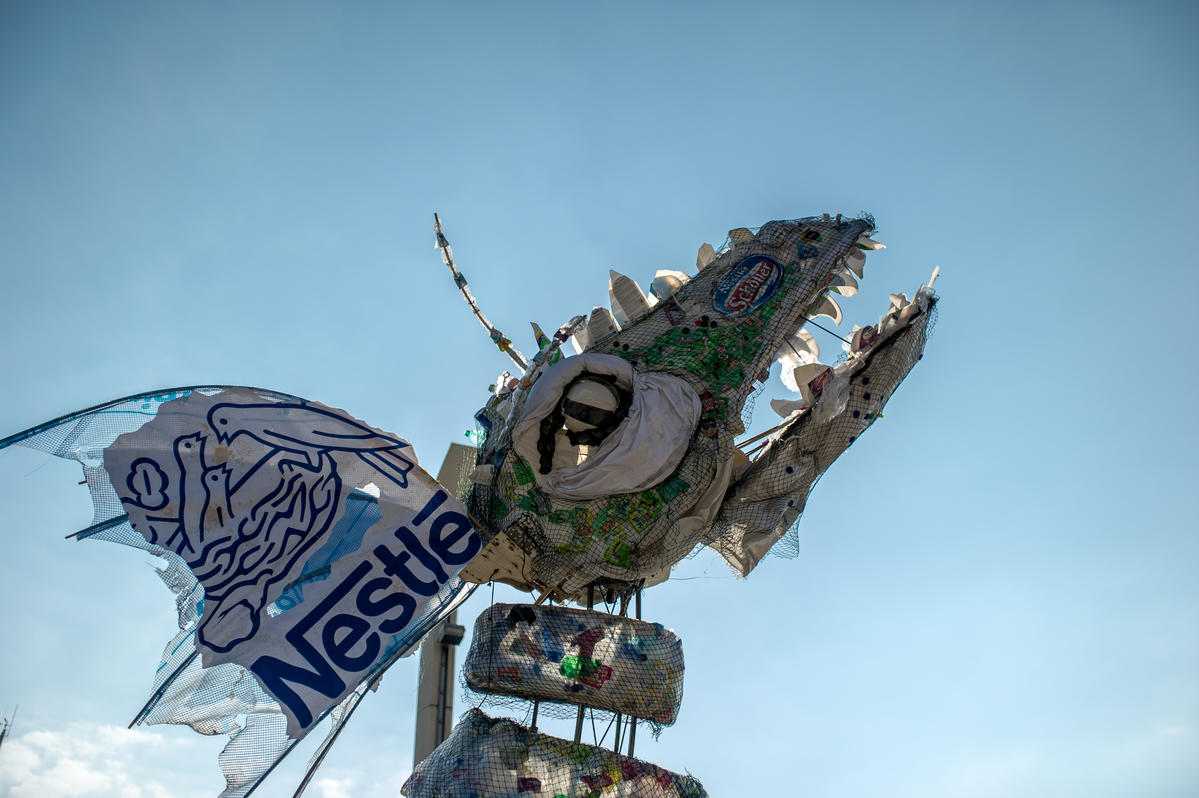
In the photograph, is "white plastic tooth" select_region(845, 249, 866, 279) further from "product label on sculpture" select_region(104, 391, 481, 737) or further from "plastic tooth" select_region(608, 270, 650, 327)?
"product label on sculpture" select_region(104, 391, 481, 737)

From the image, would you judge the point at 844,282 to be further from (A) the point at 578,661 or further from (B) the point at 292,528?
(B) the point at 292,528

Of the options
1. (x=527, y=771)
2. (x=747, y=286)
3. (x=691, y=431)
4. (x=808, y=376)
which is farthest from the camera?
(x=747, y=286)

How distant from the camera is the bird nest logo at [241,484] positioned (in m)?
6.86

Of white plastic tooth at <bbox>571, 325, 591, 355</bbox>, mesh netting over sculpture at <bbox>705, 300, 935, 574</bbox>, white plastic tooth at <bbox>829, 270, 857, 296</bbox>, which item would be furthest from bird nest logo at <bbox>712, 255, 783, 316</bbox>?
white plastic tooth at <bbox>571, 325, 591, 355</bbox>

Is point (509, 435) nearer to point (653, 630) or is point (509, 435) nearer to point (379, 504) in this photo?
point (379, 504)

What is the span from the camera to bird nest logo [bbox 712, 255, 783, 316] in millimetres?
8250

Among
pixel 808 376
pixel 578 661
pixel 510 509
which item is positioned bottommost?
pixel 578 661

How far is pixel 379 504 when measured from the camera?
720 centimetres

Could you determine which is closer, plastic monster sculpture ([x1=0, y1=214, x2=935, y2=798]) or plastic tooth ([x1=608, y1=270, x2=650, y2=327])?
plastic monster sculpture ([x1=0, y1=214, x2=935, y2=798])

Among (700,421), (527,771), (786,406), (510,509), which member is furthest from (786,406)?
(527,771)

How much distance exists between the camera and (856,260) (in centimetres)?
833

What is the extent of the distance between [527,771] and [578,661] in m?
0.81

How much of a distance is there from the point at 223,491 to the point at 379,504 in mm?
1048

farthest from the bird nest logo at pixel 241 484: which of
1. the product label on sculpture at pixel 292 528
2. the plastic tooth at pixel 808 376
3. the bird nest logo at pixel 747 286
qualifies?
the plastic tooth at pixel 808 376
